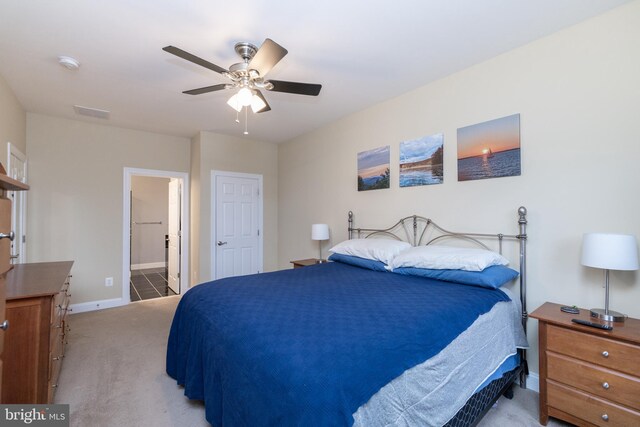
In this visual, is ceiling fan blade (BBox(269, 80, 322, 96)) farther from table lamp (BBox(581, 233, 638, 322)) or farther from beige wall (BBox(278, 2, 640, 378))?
table lamp (BBox(581, 233, 638, 322))

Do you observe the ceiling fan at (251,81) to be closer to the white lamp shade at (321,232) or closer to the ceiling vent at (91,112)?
the white lamp shade at (321,232)

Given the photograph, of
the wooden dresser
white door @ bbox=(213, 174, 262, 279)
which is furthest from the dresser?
white door @ bbox=(213, 174, 262, 279)

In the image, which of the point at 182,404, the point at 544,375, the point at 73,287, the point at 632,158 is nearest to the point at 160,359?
the point at 182,404

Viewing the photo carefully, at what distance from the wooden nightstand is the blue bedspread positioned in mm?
411

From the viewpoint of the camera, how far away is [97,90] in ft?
10.2

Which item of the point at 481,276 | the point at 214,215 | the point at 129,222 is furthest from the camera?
the point at 214,215

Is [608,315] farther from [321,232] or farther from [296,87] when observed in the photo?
[321,232]

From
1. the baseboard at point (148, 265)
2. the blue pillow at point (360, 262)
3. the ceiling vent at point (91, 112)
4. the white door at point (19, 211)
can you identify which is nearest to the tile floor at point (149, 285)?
the baseboard at point (148, 265)

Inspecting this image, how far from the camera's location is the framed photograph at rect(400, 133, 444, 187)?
2908mm

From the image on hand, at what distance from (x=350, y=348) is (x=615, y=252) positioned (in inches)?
65.8

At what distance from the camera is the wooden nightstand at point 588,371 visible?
5.27 ft

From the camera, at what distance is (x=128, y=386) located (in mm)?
2328

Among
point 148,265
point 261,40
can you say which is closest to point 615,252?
point 261,40

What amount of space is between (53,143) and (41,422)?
3.83 metres
